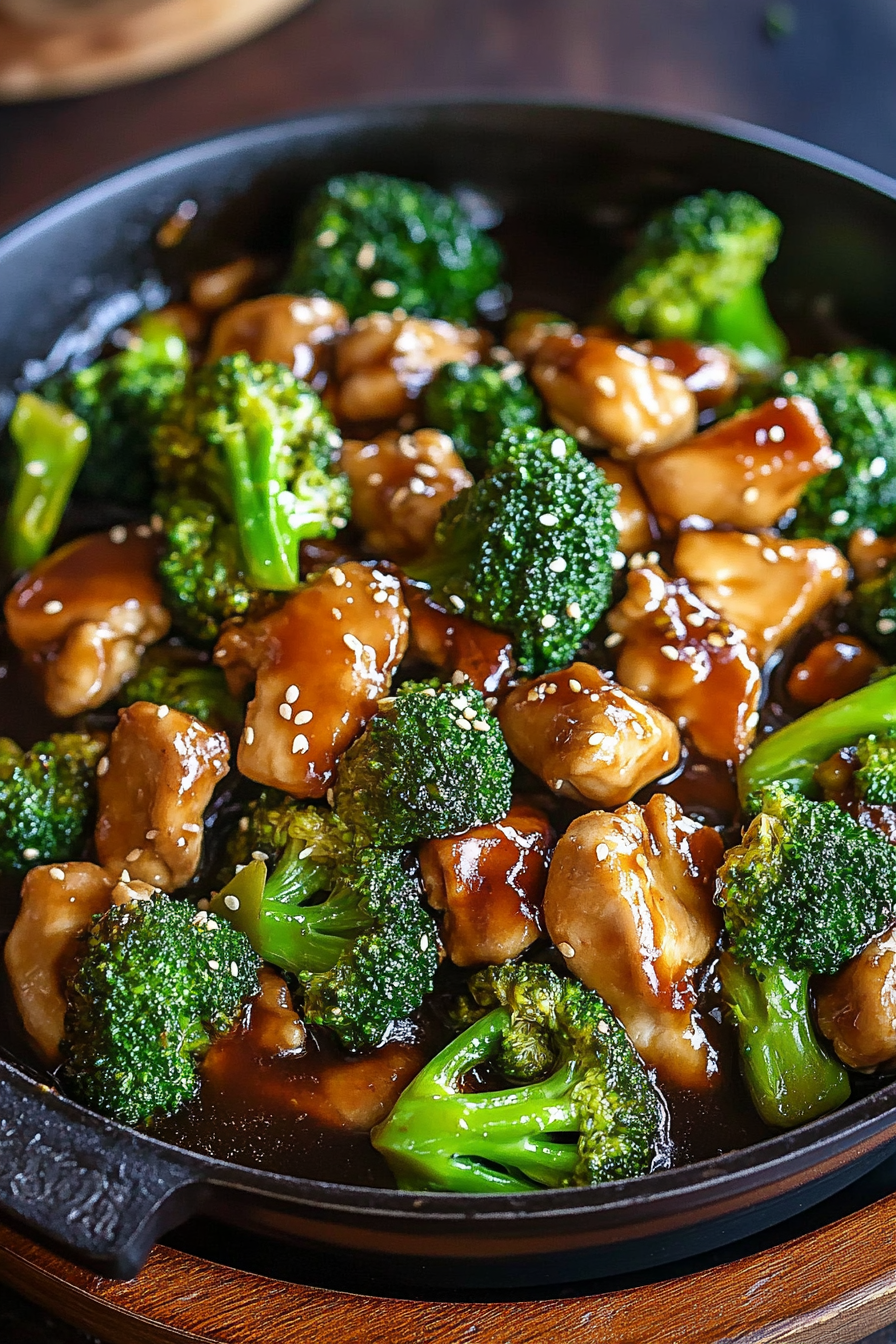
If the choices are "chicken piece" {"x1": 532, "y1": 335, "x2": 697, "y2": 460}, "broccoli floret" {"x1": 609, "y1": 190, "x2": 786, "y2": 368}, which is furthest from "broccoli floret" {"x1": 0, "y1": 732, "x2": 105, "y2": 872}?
"broccoli floret" {"x1": 609, "y1": 190, "x2": 786, "y2": 368}

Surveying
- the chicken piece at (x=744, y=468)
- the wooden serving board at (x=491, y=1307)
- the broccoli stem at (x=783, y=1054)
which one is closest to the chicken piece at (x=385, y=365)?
the chicken piece at (x=744, y=468)

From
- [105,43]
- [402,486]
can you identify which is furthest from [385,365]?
[105,43]

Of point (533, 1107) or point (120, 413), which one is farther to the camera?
point (120, 413)

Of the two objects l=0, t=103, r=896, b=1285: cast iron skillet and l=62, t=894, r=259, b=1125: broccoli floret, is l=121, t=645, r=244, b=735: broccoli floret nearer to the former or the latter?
l=62, t=894, r=259, b=1125: broccoli floret

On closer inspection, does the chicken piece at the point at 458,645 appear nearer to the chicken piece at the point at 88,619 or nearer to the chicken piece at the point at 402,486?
the chicken piece at the point at 402,486

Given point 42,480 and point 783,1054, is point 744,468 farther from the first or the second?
point 42,480

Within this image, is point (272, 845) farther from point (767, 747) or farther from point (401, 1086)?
point (767, 747)
